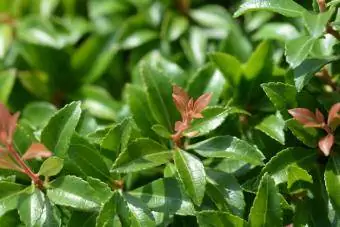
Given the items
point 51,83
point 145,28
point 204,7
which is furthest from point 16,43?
point 204,7

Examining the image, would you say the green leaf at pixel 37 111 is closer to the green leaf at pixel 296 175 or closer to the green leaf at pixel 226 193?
the green leaf at pixel 226 193

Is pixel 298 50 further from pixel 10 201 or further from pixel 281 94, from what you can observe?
pixel 10 201

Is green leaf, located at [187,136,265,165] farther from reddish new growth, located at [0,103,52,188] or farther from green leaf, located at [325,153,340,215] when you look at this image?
reddish new growth, located at [0,103,52,188]

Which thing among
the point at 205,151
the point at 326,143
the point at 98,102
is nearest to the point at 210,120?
the point at 205,151

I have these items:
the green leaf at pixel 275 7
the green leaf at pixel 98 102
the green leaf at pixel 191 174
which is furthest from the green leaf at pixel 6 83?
the green leaf at pixel 275 7

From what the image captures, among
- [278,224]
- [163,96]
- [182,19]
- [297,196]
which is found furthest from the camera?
[182,19]

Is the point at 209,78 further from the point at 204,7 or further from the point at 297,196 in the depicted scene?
the point at 204,7

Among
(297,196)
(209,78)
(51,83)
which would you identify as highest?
(209,78)
